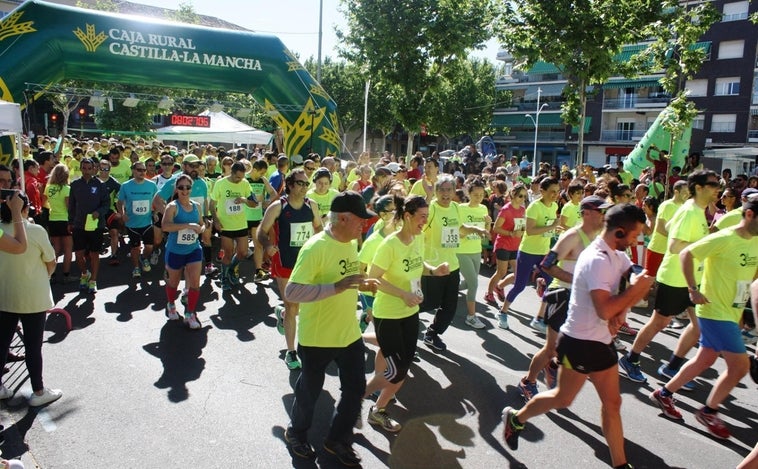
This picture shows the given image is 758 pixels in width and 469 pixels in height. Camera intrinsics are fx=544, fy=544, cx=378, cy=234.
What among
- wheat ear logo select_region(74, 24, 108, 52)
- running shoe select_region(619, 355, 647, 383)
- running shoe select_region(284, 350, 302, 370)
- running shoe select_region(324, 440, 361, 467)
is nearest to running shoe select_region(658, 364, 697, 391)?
running shoe select_region(619, 355, 647, 383)

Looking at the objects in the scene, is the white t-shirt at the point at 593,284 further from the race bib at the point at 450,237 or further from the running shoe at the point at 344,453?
the race bib at the point at 450,237

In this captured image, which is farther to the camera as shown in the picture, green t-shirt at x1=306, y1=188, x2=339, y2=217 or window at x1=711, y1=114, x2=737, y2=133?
window at x1=711, y1=114, x2=737, y2=133

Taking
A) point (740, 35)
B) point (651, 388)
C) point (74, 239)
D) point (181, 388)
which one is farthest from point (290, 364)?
point (740, 35)

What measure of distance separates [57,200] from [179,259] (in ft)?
10.6

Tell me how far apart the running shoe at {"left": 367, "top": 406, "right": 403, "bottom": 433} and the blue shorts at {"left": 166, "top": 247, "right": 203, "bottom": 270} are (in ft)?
10.3

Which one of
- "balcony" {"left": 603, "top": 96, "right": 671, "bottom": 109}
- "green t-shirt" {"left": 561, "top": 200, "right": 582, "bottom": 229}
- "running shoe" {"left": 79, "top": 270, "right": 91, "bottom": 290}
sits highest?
"balcony" {"left": 603, "top": 96, "right": 671, "bottom": 109}

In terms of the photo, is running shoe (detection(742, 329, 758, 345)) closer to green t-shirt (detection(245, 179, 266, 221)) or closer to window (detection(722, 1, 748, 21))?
green t-shirt (detection(245, 179, 266, 221))

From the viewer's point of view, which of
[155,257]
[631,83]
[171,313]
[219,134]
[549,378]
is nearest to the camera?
[549,378]

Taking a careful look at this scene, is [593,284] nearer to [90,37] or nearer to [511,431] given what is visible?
[511,431]

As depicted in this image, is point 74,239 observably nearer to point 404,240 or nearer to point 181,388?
point 181,388

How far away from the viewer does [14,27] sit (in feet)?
36.4

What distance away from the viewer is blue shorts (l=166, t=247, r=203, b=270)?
6281 millimetres

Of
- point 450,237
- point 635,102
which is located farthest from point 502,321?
point 635,102

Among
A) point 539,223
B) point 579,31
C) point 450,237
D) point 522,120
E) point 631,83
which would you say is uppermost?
point 631,83
